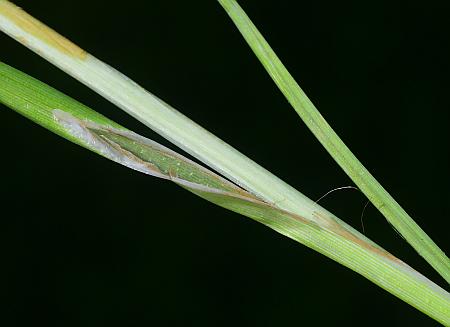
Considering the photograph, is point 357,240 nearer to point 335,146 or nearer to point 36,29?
point 335,146

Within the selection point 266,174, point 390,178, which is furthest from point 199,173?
point 390,178

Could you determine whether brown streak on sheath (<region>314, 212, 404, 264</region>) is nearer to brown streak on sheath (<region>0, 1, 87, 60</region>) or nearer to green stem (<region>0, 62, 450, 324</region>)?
green stem (<region>0, 62, 450, 324</region>)

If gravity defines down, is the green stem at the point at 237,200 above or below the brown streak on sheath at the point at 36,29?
below

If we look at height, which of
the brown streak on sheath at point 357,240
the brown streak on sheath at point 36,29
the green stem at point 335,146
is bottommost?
the brown streak on sheath at point 357,240

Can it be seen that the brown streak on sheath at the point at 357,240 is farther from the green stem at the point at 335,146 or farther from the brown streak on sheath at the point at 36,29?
the brown streak on sheath at the point at 36,29

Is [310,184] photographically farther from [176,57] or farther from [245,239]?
[176,57]

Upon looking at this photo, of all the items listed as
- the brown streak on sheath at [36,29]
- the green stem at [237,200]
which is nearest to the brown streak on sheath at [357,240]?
the green stem at [237,200]
